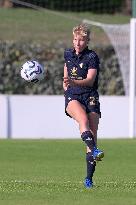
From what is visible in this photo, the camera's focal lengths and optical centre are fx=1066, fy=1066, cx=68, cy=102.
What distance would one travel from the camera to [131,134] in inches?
902

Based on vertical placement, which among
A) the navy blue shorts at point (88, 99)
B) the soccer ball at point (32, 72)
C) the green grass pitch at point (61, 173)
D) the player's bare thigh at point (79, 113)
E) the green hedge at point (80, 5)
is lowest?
the green grass pitch at point (61, 173)

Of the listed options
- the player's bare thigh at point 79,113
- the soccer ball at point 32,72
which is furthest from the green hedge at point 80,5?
the player's bare thigh at point 79,113

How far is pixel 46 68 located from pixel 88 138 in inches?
823

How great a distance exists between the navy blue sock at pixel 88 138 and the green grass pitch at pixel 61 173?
49cm

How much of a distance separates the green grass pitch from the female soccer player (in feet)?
2.04

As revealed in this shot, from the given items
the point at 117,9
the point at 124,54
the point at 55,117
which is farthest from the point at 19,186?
the point at 117,9

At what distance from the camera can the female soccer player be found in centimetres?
1256

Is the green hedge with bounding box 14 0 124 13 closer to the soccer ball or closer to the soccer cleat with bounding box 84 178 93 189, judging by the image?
Result: the soccer ball

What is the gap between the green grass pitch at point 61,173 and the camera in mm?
11320

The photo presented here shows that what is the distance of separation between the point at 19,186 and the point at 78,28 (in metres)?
1.99

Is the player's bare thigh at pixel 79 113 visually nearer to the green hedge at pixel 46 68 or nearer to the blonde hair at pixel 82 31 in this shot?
the blonde hair at pixel 82 31

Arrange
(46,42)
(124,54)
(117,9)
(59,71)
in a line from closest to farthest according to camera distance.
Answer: (124,54) → (59,71) → (46,42) → (117,9)

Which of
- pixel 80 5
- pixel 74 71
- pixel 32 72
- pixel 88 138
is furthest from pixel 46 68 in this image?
pixel 88 138

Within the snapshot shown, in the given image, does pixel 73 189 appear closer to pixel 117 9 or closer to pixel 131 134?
pixel 131 134
